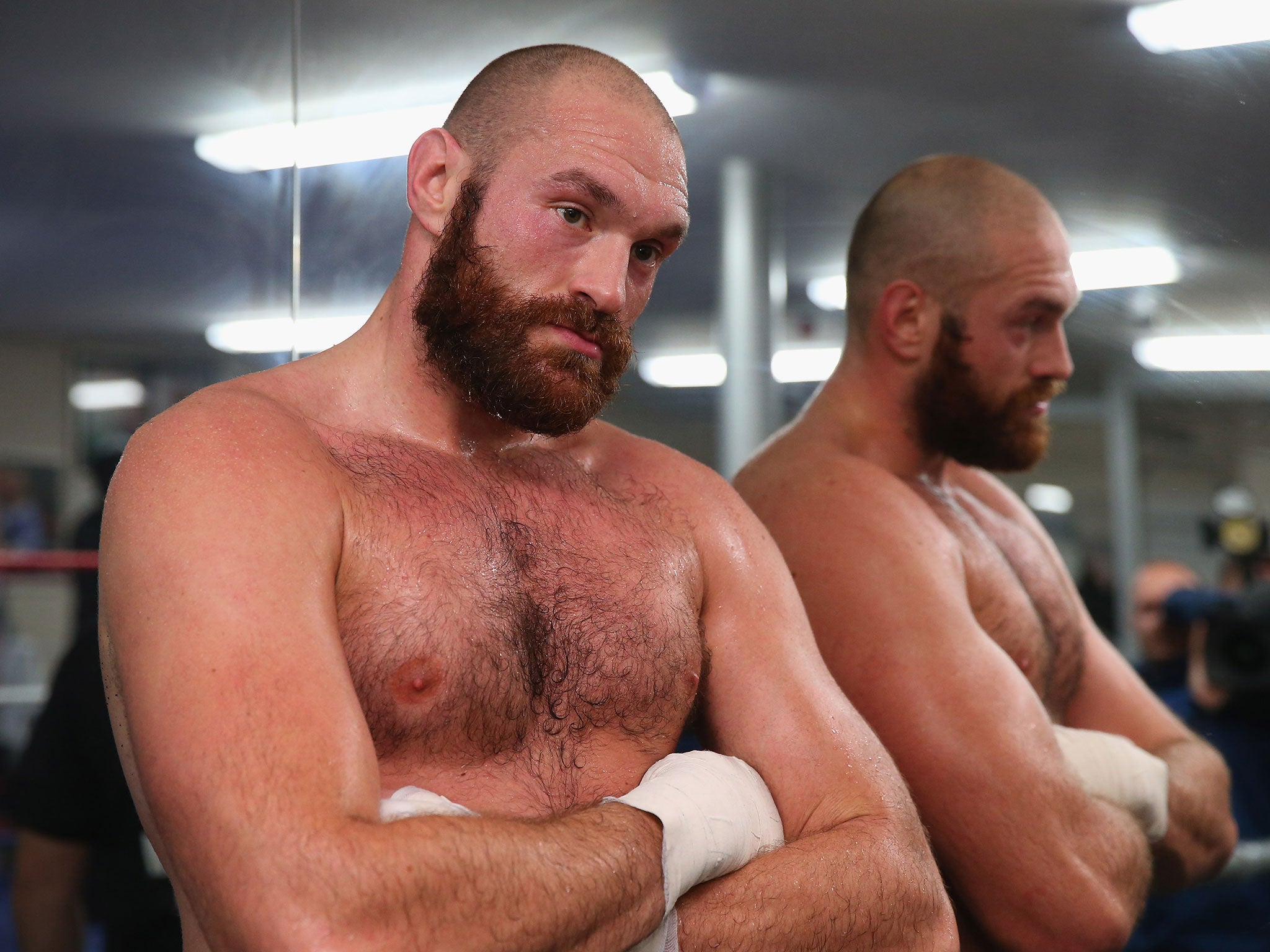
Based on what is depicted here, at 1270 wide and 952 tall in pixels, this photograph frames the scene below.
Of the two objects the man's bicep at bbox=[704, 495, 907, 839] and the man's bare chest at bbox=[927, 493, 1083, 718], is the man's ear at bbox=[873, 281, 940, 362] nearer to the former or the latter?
the man's bare chest at bbox=[927, 493, 1083, 718]

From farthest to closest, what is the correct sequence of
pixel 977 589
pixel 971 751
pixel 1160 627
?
pixel 1160 627 < pixel 977 589 < pixel 971 751

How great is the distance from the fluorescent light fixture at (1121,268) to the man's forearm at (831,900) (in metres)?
1.29

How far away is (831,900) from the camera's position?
120cm

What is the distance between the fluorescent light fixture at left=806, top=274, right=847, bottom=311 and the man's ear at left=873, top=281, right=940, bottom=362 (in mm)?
324

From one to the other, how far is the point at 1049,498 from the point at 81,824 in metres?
1.76

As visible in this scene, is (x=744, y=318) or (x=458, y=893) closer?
(x=458, y=893)

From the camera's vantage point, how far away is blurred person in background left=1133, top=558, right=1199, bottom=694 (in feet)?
7.12

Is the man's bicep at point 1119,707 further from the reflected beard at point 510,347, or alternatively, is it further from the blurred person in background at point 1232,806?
the reflected beard at point 510,347

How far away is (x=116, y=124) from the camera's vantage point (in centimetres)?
171

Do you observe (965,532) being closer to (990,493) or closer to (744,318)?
(990,493)

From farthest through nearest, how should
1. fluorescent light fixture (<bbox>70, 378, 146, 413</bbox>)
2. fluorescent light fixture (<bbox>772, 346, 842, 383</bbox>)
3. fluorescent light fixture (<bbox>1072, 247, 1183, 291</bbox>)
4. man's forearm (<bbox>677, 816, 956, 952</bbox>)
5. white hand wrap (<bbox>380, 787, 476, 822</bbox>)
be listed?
fluorescent light fixture (<bbox>772, 346, 842, 383</bbox>), fluorescent light fixture (<bbox>1072, 247, 1183, 291</bbox>), fluorescent light fixture (<bbox>70, 378, 146, 413</bbox>), man's forearm (<bbox>677, 816, 956, 952</bbox>), white hand wrap (<bbox>380, 787, 476, 822</bbox>)

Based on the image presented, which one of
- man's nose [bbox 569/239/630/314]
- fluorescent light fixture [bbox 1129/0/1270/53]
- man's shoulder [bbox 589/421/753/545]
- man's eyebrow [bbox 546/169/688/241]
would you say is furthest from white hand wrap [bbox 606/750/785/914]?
fluorescent light fixture [bbox 1129/0/1270/53]

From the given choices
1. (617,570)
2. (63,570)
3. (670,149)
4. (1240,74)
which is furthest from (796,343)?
(63,570)

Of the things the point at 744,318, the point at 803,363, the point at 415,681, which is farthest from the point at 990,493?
the point at 415,681
